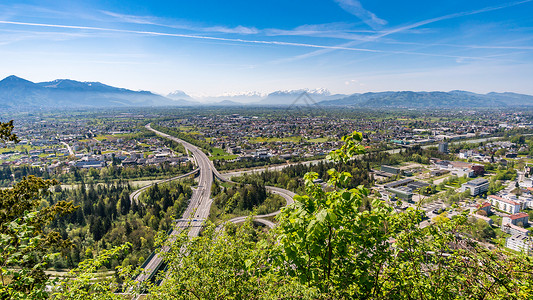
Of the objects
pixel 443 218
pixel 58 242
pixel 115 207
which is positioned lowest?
pixel 115 207

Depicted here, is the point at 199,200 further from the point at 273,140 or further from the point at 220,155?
the point at 273,140

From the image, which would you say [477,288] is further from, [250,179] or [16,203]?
[250,179]

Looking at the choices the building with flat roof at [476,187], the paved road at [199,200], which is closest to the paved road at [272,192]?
the paved road at [199,200]

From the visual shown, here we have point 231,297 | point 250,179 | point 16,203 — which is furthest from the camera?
point 250,179

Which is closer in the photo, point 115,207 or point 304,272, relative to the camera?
point 304,272

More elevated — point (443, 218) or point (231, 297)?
point (443, 218)

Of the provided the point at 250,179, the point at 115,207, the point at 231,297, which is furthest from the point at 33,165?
the point at 231,297
